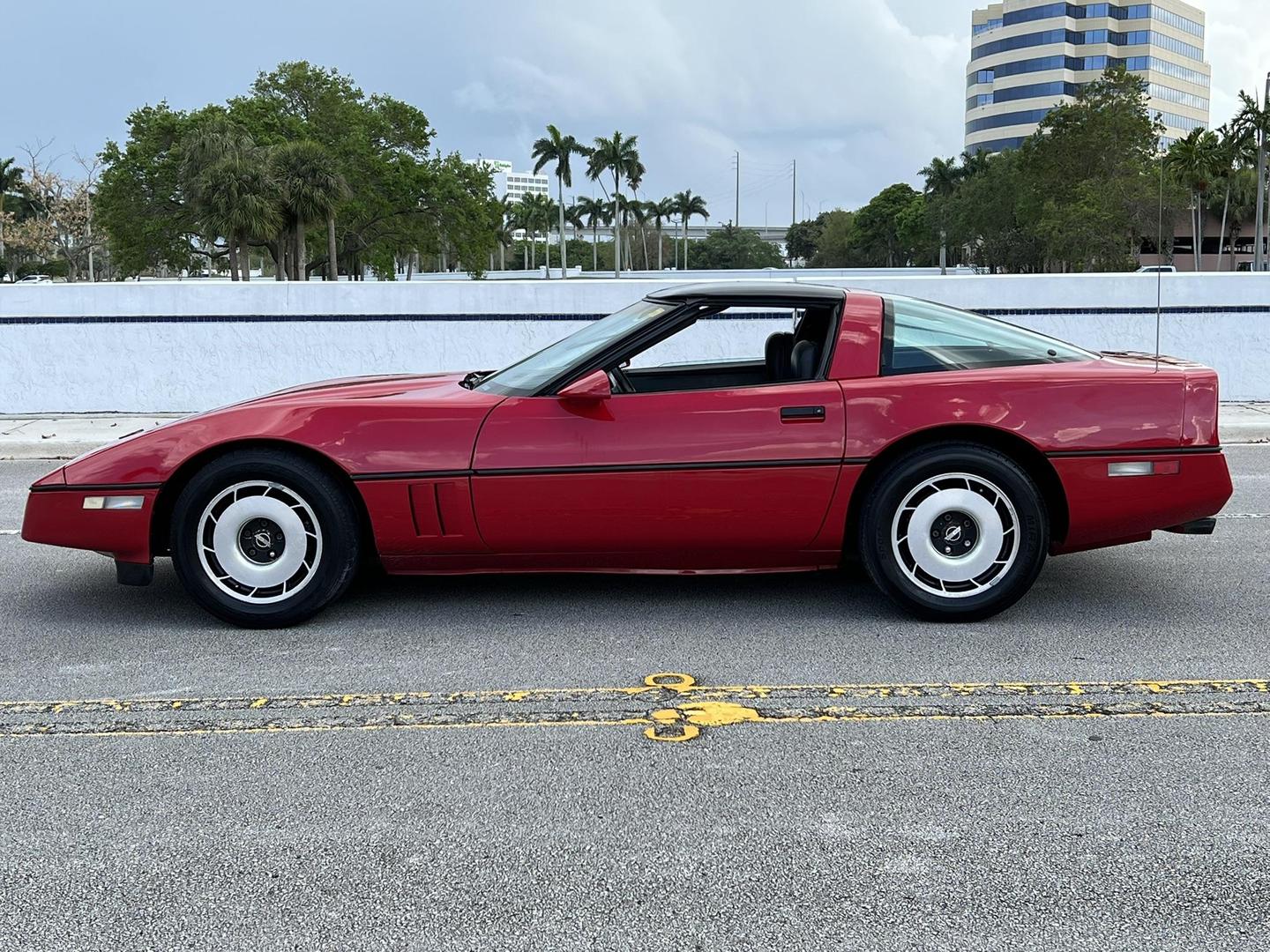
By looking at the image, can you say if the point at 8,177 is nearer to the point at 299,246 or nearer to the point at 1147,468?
the point at 299,246

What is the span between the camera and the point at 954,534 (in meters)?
4.86

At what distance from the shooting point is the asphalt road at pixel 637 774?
2.70 metres

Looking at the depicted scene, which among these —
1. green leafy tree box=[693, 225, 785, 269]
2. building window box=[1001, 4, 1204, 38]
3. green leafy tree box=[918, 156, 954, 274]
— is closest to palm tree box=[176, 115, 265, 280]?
green leafy tree box=[918, 156, 954, 274]

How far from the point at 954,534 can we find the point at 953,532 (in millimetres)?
12

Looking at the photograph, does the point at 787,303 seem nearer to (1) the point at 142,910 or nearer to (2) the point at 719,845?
(2) the point at 719,845

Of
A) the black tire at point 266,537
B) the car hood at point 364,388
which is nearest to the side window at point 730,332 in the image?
the car hood at point 364,388

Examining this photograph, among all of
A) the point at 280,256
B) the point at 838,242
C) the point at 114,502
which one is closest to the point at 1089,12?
the point at 838,242

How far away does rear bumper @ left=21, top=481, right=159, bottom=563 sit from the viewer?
16.0 feet

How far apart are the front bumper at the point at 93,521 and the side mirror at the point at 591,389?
1.66 meters

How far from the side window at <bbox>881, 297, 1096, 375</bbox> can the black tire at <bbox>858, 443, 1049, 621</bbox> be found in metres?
0.37

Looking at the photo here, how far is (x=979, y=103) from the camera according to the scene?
450 ft

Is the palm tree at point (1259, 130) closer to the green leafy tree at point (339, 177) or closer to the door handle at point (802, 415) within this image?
the green leafy tree at point (339, 177)

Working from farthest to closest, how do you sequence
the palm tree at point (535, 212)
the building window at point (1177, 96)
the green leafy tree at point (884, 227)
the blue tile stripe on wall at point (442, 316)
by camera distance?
the building window at point (1177, 96)
the palm tree at point (535, 212)
the green leafy tree at point (884, 227)
the blue tile stripe on wall at point (442, 316)

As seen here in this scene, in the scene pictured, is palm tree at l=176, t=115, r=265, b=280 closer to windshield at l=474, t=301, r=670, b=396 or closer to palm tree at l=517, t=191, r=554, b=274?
windshield at l=474, t=301, r=670, b=396
